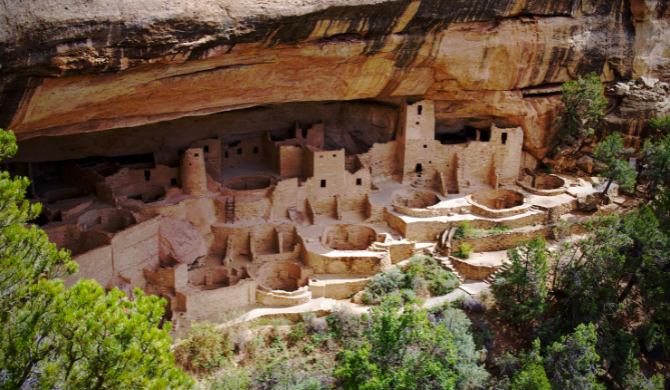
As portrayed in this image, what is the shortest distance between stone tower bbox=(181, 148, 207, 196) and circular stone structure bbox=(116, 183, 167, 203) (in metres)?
0.75

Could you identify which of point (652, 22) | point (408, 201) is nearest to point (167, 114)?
point (408, 201)

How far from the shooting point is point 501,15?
55.4 ft

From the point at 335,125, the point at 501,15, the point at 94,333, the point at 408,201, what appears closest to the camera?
the point at 94,333

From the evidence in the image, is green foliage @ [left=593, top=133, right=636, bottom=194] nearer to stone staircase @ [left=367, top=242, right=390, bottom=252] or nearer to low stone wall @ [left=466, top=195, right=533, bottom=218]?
low stone wall @ [left=466, top=195, right=533, bottom=218]

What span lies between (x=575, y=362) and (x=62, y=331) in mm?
11492

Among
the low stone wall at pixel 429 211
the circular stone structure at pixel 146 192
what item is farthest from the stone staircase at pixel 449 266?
the circular stone structure at pixel 146 192

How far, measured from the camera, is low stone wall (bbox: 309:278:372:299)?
16.7 meters

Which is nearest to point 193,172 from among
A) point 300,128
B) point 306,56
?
point 300,128

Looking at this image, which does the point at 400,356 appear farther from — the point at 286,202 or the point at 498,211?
the point at 498,211

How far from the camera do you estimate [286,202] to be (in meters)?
18.7

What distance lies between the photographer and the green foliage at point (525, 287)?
1608 centimetres

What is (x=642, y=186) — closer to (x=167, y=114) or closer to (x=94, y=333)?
(x=167, y=114)

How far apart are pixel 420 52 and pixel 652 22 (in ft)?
26.9

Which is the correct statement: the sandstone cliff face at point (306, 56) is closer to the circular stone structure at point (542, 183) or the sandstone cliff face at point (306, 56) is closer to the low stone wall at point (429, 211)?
the circular stone structure at point (542, 183)
